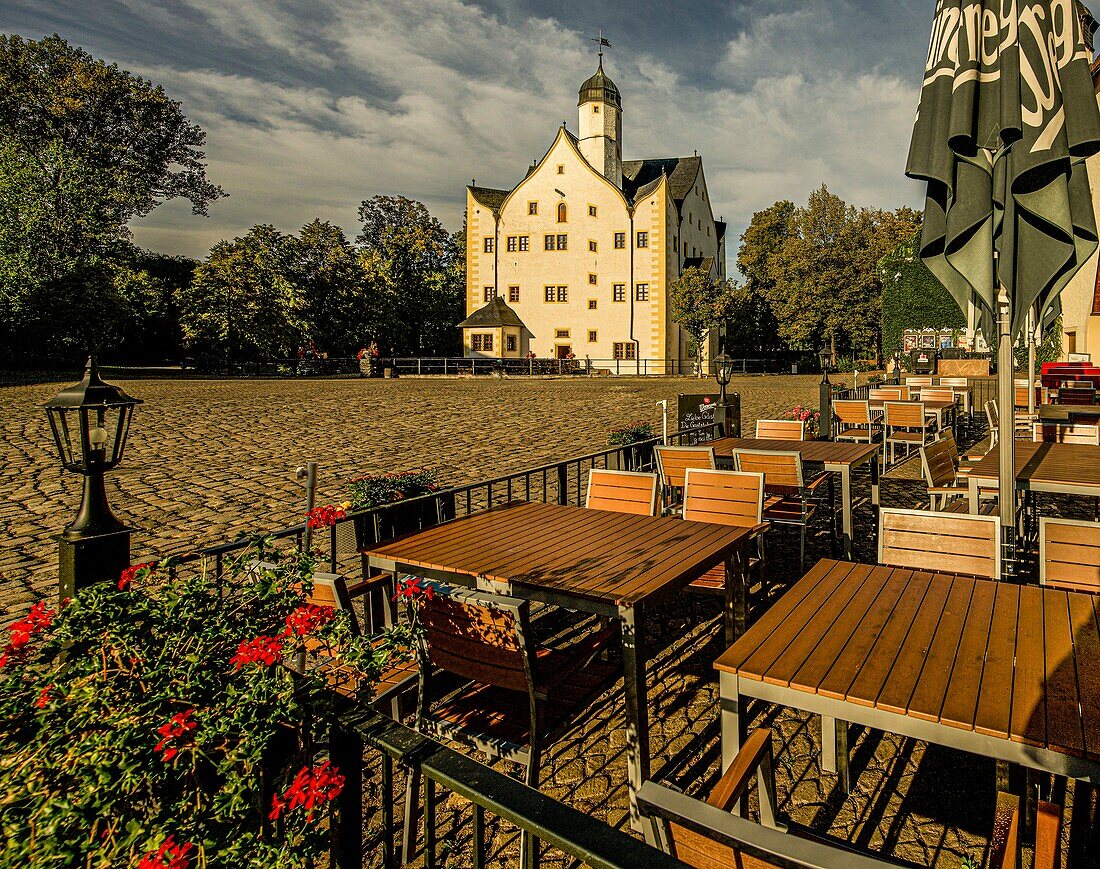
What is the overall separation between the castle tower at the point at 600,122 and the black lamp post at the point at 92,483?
2117 inches

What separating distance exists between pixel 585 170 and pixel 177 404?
38.8 metres

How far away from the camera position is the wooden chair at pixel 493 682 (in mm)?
2812

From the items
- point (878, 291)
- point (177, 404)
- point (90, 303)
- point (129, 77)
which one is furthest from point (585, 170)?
point (177, 404)

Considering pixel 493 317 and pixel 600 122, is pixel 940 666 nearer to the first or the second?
pixel 493 317

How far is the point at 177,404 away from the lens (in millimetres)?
20297

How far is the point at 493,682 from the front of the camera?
2971mm

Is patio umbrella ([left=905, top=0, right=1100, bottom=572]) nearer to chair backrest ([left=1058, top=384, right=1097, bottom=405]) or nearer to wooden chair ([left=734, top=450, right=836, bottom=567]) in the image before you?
wooden chair ([left=734, top=450, right=836, bottom=567])

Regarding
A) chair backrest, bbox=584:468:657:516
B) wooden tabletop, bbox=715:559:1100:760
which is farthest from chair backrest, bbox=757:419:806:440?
wooden tabletop, bbox=715:559:1100:760

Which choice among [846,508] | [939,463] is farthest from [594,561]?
[939,463]

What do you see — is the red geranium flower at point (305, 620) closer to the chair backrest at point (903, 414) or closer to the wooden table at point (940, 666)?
the wooden table at point (940, 666)

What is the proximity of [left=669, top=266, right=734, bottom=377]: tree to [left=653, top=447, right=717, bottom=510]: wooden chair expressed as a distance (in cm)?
4044

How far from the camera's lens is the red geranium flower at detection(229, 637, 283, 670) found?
166 cm

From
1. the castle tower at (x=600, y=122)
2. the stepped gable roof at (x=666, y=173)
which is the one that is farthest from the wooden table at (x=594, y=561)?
the stepped gable roof at (x=666, y=173)

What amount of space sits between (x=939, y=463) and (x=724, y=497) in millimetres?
3141
